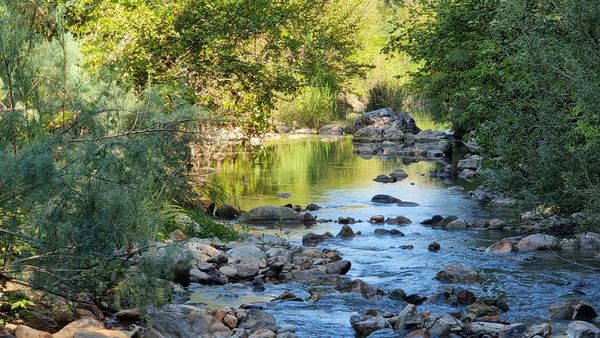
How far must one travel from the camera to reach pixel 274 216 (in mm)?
15758

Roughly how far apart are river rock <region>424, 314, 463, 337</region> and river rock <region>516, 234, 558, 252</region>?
4.58 m

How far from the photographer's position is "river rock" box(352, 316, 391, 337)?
8234mm

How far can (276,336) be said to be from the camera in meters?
7.68

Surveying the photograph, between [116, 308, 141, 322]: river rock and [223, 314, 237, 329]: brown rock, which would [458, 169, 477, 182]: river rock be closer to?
[223, 314, 237, 329]: brown rock

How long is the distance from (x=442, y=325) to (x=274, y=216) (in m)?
7.84

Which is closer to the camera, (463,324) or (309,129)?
(463,324)

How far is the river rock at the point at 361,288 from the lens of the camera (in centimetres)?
982

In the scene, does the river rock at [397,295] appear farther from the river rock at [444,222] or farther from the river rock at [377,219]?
the river rock at [377,219]

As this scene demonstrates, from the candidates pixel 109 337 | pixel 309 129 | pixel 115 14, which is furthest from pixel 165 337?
pixel 309 129

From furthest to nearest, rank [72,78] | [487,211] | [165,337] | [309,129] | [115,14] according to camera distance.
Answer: [309,129]
[487,211]
[115,14]
[165,337]
[72,78]

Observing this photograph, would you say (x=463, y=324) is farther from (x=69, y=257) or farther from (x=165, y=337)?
(x=69, y=257)

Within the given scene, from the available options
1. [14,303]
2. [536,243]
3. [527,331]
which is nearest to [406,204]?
[536,243]

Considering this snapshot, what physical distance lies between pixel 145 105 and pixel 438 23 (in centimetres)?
1393

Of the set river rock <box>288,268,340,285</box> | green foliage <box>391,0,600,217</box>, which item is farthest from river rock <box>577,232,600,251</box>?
river rock <box>288,268,340,285</box>
